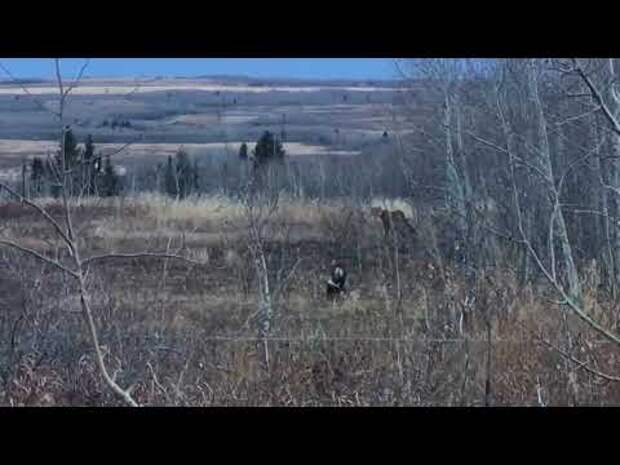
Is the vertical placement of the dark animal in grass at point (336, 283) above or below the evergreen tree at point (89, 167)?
below

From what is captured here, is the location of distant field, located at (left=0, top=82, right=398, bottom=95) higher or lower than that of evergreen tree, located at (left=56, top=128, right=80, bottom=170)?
higher

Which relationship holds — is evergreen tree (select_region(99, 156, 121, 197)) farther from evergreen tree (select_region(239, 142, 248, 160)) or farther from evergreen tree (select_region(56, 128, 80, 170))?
evergreen tree (select_region(239, 142, 248, 160))

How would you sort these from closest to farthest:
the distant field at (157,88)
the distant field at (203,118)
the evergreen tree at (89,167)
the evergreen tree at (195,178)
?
the distant field at (157,88) → the distant field at (203,118) → the evergreen tree at (89,167) → the evergreen tree at (195,178)

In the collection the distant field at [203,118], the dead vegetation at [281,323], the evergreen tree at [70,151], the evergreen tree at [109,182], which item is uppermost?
the distant field at [203,118]

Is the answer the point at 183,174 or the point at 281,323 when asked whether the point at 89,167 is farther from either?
the point at 281,323

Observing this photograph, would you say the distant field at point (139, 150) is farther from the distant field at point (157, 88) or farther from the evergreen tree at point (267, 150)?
the distant field at point (157, 88)

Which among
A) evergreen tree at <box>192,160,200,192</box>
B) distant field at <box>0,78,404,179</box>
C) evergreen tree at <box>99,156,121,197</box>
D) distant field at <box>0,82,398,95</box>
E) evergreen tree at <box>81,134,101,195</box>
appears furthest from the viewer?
evergreen tree at <box>192,160,200,192</box>

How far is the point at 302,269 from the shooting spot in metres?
5.95

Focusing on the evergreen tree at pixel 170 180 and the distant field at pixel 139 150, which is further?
the evergreen tree at pixel 170 180

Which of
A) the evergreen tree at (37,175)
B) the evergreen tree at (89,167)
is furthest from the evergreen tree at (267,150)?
the evergreen tree at (37,175)

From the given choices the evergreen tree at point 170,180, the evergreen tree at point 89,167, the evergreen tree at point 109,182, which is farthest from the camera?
the evergreen tree at point 170,180

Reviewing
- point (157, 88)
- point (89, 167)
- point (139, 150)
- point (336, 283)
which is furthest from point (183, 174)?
point (336, 283)

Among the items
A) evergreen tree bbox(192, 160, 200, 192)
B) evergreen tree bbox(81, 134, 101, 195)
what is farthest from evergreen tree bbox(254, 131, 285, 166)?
evergreen tree bbox(81, 134, 101, 195)

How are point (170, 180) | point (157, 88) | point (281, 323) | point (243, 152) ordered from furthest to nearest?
point (170, 180), point (243, 152), point (281, 323), point (157, 88)
